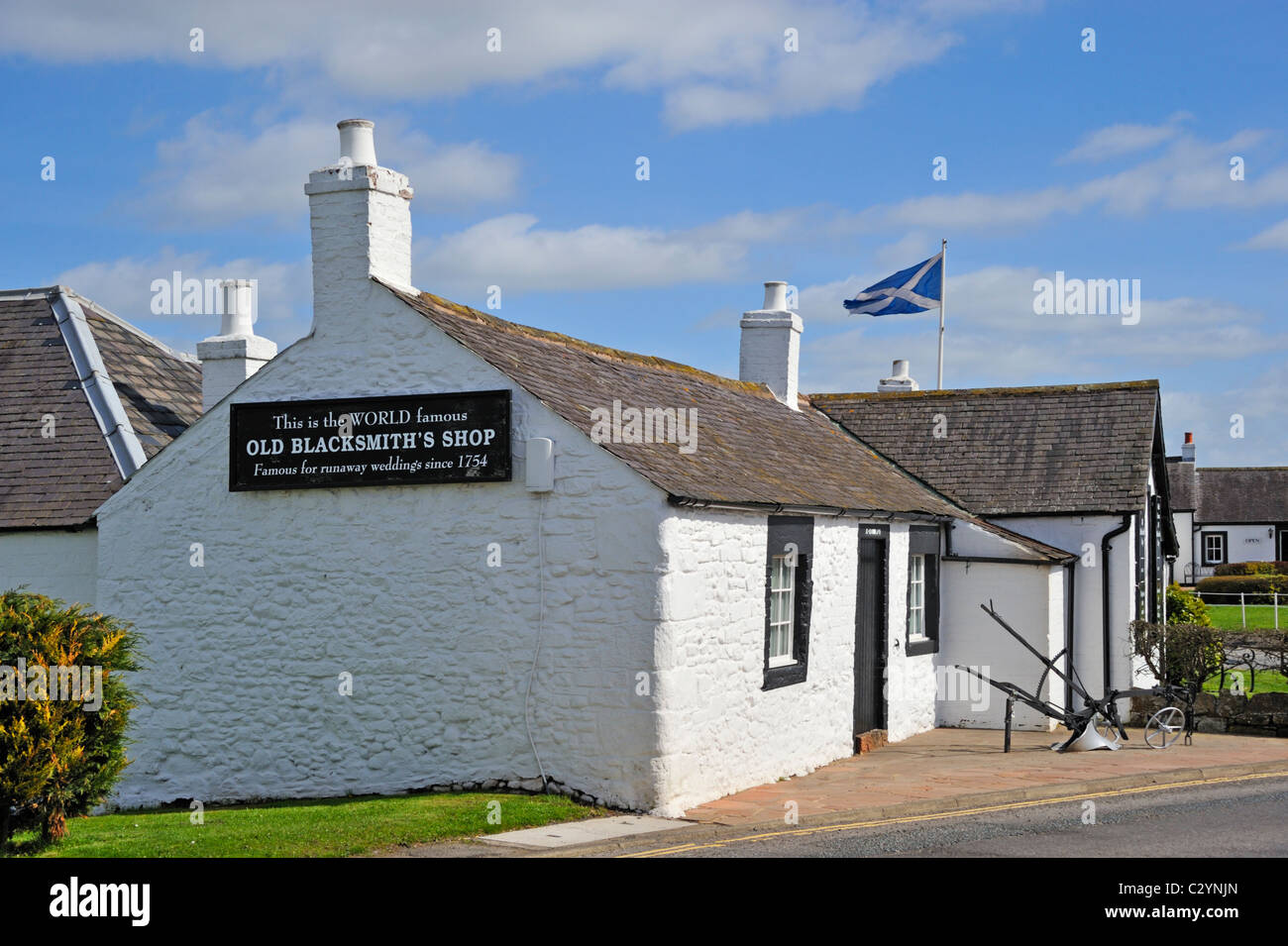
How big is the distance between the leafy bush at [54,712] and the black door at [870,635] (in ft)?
28.9

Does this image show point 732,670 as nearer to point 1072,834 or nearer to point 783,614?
point 783,614

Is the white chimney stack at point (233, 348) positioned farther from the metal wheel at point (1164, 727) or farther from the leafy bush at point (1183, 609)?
the leafy bush at point (1183, 609)

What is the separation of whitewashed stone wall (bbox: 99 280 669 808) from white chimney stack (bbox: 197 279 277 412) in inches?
104

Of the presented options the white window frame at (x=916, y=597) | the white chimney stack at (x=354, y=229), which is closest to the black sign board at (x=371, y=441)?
the white chimney stack at (x=354, y=229)

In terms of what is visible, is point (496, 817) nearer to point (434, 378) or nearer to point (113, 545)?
point (434, 378)

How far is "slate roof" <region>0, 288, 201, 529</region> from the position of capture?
15.5m

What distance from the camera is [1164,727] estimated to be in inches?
645

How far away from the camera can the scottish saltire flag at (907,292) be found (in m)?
25.2

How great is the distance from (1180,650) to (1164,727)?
191cm

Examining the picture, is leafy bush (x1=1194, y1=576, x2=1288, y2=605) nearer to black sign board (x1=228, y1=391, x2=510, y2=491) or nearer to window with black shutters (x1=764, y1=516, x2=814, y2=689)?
window with black shutters (x1=764, y1=516, x2=814, y2=689)

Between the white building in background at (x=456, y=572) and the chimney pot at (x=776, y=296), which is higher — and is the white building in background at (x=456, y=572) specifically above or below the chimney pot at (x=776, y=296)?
below

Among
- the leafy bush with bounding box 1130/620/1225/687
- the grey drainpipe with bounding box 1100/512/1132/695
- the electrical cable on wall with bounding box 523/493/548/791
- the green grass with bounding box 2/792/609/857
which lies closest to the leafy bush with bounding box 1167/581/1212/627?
the grey drainpipe with bounding box 1100/512/1132/695

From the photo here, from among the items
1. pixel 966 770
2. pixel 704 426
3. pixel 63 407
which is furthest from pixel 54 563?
pixel 966 770

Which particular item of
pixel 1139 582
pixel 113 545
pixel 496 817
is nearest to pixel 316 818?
pixel 496 817
